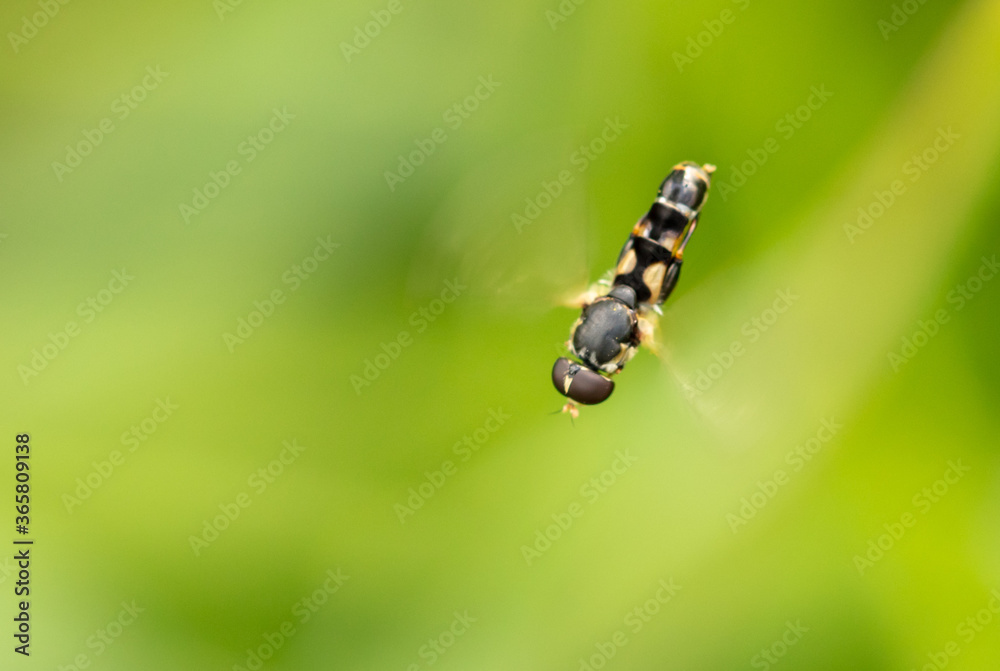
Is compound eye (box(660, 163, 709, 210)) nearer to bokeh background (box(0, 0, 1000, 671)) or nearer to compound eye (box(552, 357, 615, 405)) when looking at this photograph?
bokeh background (box(0, 0, 1000, 671))

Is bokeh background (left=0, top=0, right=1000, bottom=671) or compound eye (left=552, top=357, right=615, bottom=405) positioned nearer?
compound eye (left=552, top=357, right=615, bottom=405)

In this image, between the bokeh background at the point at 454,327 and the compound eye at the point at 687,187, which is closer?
the compound eye at the point at 687,187

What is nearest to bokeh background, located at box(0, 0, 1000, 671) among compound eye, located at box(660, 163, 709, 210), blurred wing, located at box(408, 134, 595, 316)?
blurred wing, located at box(408, 134, 595, 316)

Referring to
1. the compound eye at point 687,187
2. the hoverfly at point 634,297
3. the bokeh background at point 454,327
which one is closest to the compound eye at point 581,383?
the hoverfly at point 634,297

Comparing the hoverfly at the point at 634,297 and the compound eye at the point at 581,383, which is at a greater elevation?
the hoverfly at the point at 634,297

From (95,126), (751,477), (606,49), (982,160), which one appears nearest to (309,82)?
(95,126)

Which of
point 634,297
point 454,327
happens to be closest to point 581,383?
point 634,297

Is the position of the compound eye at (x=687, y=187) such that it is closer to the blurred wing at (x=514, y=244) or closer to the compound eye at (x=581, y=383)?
the blurred wing at (x=514, y=244)
